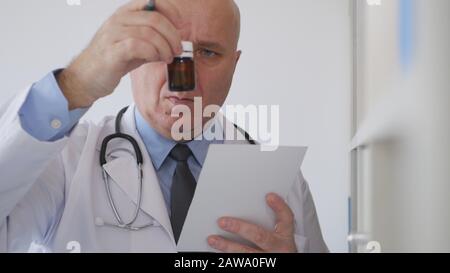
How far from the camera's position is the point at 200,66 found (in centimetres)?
119

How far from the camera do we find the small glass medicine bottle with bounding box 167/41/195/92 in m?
1.11

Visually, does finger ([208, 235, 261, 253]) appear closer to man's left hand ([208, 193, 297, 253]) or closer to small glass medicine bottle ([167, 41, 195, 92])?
man's left hand ([208, 193, 297, 253])

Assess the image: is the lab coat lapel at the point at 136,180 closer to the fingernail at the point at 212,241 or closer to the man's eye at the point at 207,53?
the fingernail at the point at 212,241

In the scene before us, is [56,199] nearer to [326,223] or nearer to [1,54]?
[1,54]

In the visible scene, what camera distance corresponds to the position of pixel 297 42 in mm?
1284

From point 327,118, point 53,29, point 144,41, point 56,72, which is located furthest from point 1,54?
point 327,118

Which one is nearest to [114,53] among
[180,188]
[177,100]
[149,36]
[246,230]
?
[149,36]

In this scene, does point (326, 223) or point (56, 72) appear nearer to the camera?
point (56, 72)

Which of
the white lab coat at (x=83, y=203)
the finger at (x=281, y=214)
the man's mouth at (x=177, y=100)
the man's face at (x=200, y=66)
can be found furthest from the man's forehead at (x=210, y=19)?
the finger at (x=281, y=214)

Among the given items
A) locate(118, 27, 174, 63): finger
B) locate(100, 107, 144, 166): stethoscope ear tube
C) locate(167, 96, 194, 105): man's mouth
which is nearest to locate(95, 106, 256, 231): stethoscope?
locate(100, 107, 144, 166): stethoscope ear tube

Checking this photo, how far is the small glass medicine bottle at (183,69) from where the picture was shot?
111 centimetres

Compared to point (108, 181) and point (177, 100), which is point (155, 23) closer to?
point (177, 100)
